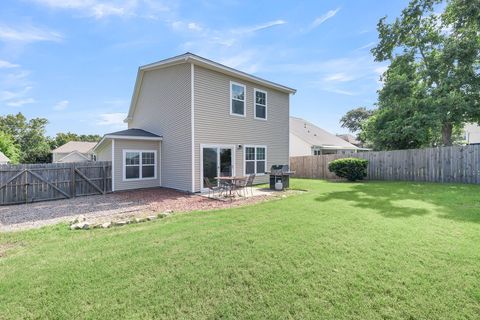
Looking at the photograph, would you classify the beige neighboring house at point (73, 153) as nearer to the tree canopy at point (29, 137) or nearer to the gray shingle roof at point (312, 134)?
the tree canopy at point (29, 137)

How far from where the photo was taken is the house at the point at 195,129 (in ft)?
36.4

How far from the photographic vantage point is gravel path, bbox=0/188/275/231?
6637 mm

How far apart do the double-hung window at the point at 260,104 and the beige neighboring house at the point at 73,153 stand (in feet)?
94.6

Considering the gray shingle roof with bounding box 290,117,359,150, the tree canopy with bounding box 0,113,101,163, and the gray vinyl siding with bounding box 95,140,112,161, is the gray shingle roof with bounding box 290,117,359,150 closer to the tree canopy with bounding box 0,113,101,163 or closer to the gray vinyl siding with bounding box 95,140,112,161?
the gray vinyl siding with bounding box 95,140,112,161

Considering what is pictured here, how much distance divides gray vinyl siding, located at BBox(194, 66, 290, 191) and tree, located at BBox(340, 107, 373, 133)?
39970mm

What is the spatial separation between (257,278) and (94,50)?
1443cm

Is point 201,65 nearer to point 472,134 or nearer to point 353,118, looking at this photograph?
point 472,134

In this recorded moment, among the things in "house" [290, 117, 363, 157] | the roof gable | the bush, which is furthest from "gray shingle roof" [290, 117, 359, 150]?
the roof gable

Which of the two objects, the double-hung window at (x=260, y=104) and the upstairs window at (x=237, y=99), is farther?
the double-hung window at (x=260, y=104)

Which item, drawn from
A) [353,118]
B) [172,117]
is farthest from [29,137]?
[353,118]

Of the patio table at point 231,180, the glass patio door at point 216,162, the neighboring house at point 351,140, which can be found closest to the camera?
the patio table at point 231,180

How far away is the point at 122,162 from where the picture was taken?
11.9 meters

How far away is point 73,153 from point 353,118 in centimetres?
5103

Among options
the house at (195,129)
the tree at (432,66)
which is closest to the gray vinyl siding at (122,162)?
the house at (195,129)
